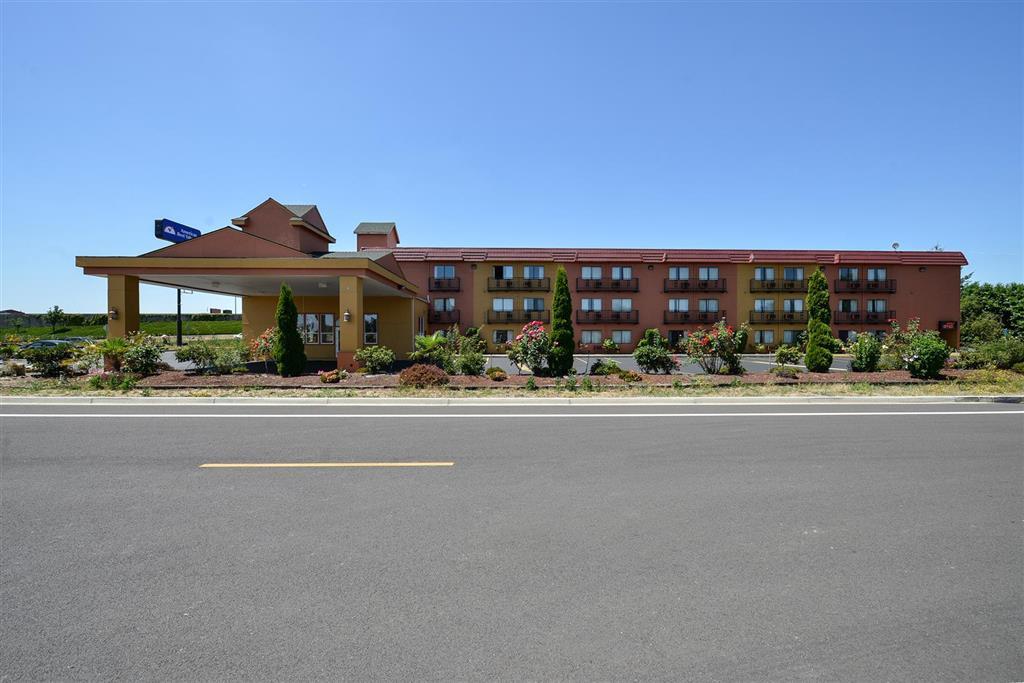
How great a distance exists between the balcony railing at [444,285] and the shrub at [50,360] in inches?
980

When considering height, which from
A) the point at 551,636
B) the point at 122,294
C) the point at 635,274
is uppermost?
the point at 635,274

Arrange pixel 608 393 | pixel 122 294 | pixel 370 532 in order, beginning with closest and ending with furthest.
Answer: pixel 370 532 < pixel 608 393 < pixel 122 294

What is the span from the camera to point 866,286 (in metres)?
42.9

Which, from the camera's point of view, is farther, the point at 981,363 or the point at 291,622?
the point at 981,363

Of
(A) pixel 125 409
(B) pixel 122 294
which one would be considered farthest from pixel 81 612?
(B) pixel 122 294

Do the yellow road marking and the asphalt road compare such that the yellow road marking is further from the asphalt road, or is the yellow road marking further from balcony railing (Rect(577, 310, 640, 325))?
balcony railing (Rect(577, 310, 640, 325))

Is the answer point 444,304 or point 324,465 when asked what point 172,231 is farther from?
point 324,465

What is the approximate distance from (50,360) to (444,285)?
84.8 ft

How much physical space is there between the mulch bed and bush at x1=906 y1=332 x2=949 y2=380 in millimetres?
373

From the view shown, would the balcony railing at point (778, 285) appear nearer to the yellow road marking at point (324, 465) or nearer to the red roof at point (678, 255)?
the red roof at point (678, 255)

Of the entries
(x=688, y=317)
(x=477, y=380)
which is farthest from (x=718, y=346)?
(x=688, y=317)

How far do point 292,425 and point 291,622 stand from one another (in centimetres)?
736

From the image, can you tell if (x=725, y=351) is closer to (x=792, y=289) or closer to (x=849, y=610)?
(x=849, y=610)

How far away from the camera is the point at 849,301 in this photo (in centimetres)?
4319
